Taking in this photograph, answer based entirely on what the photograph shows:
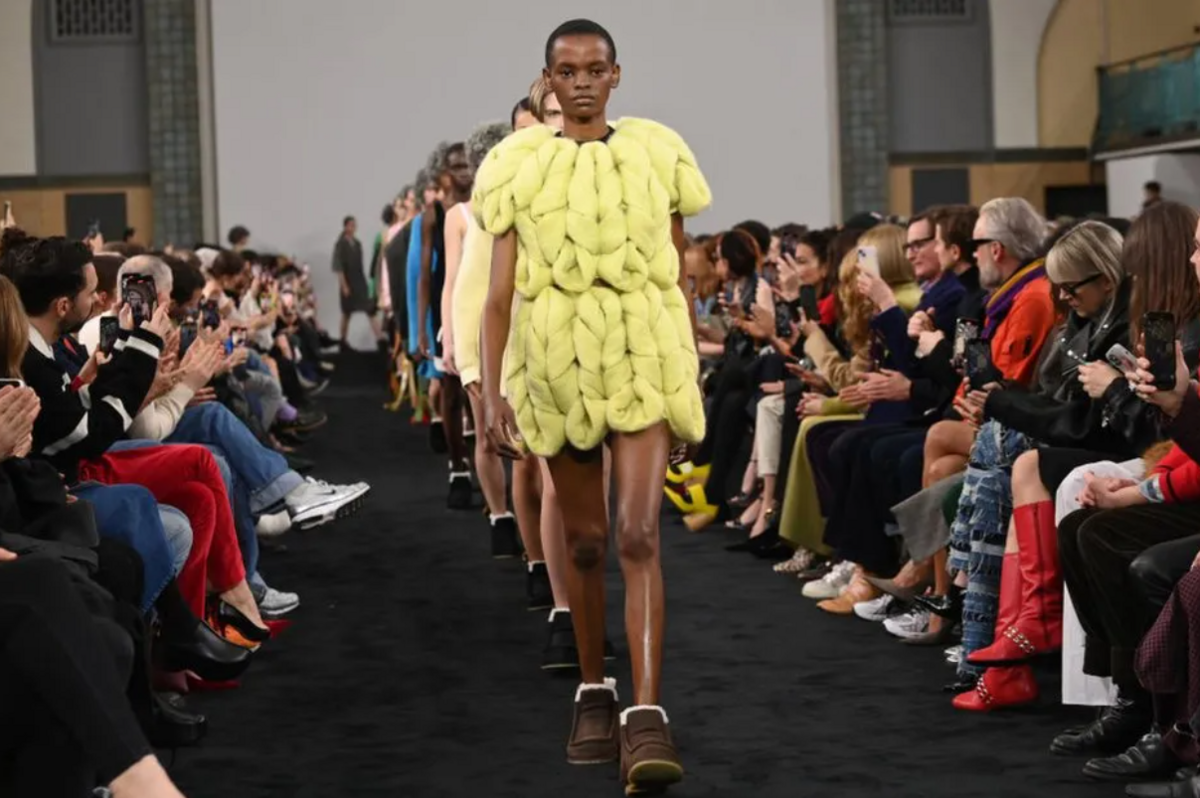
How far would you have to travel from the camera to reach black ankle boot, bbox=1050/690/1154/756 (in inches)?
157

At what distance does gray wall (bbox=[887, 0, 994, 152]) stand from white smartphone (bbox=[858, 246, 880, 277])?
15.3 m

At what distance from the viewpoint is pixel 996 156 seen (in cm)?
2130

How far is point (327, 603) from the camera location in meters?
6.38

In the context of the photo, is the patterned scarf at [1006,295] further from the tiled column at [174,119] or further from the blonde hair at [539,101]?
the tiled column at [174,119]

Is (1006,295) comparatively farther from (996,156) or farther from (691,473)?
(996,156)

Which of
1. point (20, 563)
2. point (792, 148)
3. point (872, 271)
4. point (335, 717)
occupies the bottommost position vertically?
point (335, 717)

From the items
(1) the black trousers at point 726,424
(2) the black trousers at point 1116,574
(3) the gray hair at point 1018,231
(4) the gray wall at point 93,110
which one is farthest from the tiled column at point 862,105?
(2) the black trousers at point 1116,574

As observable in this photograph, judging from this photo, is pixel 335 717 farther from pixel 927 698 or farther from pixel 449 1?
pixel 449 1

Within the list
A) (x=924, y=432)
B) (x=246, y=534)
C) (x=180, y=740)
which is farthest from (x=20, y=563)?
(x=924, y=432)

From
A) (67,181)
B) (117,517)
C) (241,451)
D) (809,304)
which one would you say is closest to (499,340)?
(117,517)

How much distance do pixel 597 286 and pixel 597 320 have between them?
8 centimetres

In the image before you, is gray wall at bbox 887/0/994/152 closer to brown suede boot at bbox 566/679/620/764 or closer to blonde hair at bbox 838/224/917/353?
blonde hair at bbox 838/224/917/353

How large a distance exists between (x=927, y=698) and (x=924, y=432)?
1.30 metres

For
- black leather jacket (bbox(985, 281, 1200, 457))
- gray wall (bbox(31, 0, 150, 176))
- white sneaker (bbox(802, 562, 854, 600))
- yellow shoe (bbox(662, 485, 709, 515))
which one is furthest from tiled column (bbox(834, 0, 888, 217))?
black leather jacket (bbox(985, 281, 1200, 457))
